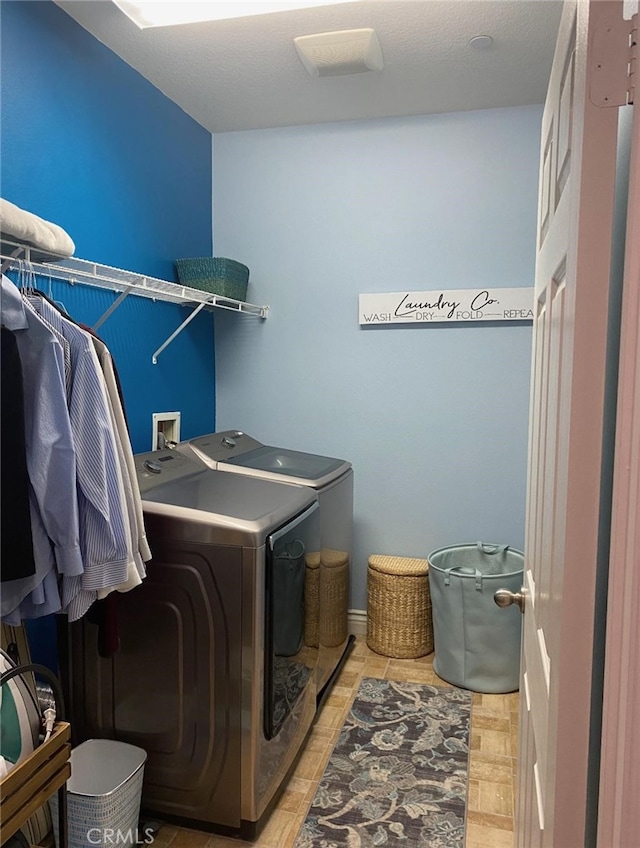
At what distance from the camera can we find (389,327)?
300 cm

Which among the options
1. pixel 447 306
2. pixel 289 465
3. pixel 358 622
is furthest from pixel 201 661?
pixel 447 306

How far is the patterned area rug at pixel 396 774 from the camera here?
180cm

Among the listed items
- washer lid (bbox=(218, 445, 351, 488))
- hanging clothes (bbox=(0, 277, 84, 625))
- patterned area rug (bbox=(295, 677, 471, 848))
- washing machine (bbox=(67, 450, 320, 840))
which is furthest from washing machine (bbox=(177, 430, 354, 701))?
hanging clothes (bbox=(0, 277, 84, 625))

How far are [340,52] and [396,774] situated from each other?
2.56 metres

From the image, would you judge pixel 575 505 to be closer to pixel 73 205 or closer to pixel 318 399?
pixel 73 205

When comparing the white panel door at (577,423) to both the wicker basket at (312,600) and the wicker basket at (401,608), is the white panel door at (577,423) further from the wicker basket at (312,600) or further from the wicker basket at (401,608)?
the wicker basket at (401,608)

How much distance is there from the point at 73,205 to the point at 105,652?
1464 mm

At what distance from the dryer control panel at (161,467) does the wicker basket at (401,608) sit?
1.12 meters

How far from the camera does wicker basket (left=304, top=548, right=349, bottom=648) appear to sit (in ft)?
7.22

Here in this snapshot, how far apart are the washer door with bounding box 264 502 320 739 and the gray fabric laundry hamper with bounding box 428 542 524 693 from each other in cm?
74

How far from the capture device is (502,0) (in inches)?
77.0

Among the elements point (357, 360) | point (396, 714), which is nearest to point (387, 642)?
point (396, 714)

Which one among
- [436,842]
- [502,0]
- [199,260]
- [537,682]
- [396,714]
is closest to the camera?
[537,682]

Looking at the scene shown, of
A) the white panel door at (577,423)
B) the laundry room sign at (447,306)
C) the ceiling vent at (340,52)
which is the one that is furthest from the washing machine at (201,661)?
the ceiling vent at (340,52)
